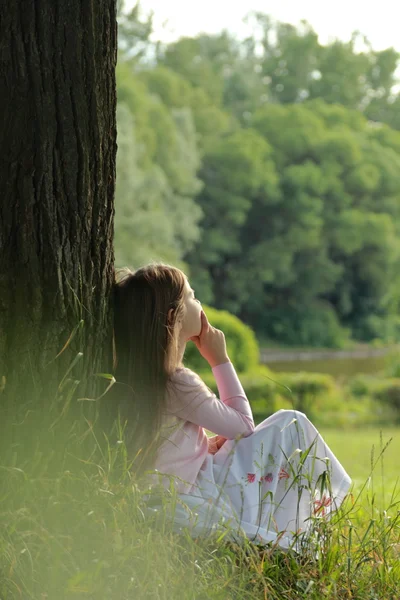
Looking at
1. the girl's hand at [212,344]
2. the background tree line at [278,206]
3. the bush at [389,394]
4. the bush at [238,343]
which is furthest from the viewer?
the background tree line at [278,206]

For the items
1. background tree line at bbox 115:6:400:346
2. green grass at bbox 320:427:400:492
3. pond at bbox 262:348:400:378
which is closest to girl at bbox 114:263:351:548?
green grass at bbox 320:427:400:492

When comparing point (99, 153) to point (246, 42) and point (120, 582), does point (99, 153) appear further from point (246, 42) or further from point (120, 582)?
point (246, 42)

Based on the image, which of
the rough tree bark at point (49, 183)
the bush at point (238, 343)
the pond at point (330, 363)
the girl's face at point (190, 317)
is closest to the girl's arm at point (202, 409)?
the girl's face at point (190, 317)

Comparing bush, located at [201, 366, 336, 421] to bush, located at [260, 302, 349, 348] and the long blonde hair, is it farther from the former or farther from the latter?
bush, located at [260, 302, 349, 348]

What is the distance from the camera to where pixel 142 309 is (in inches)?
125

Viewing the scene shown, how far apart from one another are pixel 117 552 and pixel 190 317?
1.03m

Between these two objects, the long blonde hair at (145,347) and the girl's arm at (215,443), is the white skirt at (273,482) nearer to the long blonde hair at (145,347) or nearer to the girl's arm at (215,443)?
the girl's arm at (215,443)

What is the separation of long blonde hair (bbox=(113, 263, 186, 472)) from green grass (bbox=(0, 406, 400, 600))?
0.19m

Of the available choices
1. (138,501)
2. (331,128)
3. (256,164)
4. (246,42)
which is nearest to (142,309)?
(138,501)

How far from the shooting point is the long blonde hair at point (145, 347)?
314cm

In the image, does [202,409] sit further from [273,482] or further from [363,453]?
[363,453]

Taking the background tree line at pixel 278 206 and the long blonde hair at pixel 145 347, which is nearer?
the long blonde hair at pixel 145 347

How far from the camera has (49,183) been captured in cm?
295

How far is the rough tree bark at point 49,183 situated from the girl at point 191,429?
0.56 feet
